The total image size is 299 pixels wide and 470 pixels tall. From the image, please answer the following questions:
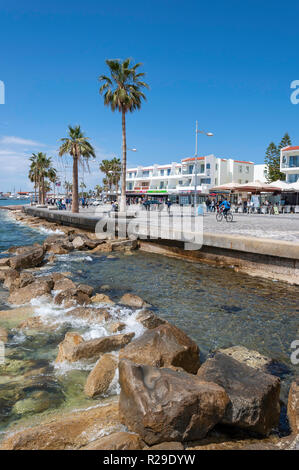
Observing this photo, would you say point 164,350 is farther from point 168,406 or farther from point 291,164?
point 291,164

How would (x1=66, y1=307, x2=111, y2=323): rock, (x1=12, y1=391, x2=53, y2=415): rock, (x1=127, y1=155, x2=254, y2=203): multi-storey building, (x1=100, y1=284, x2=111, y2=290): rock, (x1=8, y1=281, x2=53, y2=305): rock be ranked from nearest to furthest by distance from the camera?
(x1=12, y1=391, x2=53, y2=415): rock < (x1=66, y1=307, x2=111, y2=323): rock < (x1=8, y1=281, x2=53, y2=305): rock < (x1=100, y1=284, x2=111, y2=290): rock < (x1=127, y1=155, x2=254, y2=203): multi-storey building

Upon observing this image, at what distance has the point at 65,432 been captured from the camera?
3.27m

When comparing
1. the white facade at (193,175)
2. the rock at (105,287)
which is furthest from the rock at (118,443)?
the white facade at (193,175)

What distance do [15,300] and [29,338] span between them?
7.81 feet

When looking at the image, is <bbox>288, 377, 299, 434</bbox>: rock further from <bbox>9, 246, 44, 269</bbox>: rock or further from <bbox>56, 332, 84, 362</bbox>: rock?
<bbox>9, 246, 44, 269</bbox>: rock

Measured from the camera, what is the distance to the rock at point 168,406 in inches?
115

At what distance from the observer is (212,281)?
10.2 m

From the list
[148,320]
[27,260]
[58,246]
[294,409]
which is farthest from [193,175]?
[294,409]

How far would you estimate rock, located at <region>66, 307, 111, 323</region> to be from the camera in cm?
668

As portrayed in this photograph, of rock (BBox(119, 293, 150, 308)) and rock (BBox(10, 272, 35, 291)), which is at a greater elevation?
rock (BBox(10, 272, 35, 291))

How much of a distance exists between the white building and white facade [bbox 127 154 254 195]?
16.4 meters

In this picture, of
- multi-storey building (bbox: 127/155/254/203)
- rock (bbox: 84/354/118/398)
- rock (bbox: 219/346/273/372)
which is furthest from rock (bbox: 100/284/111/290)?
multi-storey building (bbox: 127/155/254/203)

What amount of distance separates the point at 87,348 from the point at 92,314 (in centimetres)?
180

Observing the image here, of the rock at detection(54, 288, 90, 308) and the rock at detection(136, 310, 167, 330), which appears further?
the rock at detection(54, 288, 90, 308)
